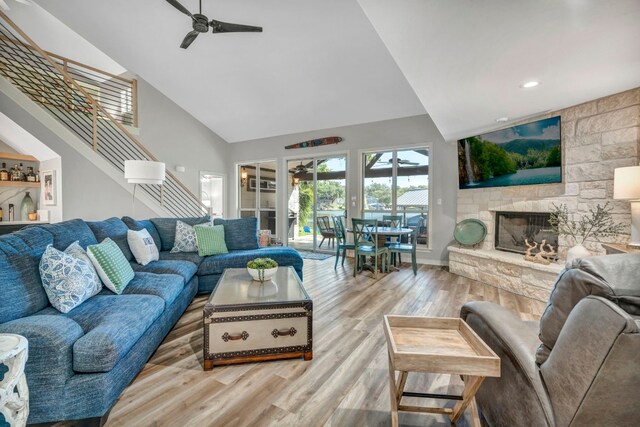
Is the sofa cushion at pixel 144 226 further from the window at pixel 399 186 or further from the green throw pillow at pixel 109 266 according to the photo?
the window at pixel 399 186

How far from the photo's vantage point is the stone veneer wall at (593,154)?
3.02 m

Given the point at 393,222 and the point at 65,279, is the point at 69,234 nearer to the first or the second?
the point at 65,279

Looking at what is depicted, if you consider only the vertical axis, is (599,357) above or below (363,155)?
below

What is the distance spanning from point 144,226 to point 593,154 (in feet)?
17.3

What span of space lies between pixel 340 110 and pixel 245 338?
499cm

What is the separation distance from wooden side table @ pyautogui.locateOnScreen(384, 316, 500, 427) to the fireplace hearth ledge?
2.79 meters

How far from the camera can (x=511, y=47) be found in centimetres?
208

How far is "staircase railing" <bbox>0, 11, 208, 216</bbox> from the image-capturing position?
4449 mm

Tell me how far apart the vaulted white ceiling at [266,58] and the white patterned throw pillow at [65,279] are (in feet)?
12.3

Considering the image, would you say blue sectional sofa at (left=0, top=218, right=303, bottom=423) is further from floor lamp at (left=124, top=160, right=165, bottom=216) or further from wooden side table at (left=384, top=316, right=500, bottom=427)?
wooden side table at (left=384, top=316, right=500, bottom=427)

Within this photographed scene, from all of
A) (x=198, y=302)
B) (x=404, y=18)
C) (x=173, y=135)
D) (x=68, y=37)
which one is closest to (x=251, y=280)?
(x=198, y=302)

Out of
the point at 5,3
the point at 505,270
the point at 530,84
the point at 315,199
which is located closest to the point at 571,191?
the point at 505,270

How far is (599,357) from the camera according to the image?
31.4 inches

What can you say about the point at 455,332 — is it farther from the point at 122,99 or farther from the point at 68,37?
the point at 68,37
